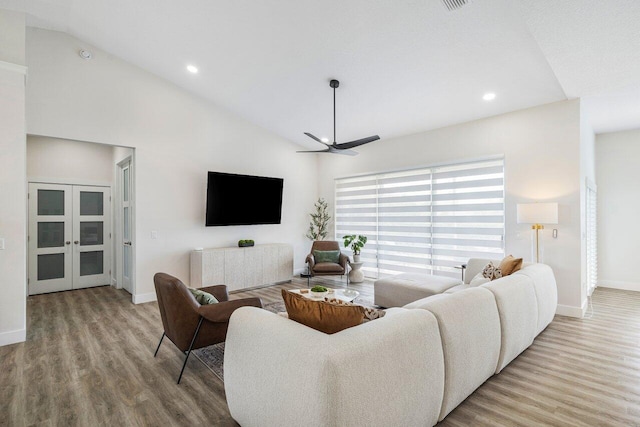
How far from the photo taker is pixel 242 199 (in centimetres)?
616

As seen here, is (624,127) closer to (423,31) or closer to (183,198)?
(423,31)

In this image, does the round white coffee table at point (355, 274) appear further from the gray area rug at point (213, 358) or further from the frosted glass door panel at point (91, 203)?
the frosted glass door panel at point (91, 203)

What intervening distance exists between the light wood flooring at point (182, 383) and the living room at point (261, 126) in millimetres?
353

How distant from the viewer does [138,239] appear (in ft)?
16.8

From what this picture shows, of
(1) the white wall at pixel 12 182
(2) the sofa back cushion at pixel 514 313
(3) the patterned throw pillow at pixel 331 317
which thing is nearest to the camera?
(3) the patterned throw pillow at pixel 331 317

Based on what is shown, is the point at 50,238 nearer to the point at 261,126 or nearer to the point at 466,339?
the point at 261,126

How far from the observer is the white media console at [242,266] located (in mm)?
5492

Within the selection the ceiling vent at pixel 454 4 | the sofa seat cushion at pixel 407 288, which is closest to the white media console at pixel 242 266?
the sofa seat cushion at pixel 407 288

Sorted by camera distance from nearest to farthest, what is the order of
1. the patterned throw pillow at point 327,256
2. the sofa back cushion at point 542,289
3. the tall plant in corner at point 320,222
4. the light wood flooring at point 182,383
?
the light wood flooring at point 182,383, the sofa back cushion at point 542,289, the patterned throw pillow at point 327,256, the tall plant in corner at point 320,222

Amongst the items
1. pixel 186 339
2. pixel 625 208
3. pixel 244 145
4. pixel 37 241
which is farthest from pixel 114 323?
pixel 625 208

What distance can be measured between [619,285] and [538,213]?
3.42m

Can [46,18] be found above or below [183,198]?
above

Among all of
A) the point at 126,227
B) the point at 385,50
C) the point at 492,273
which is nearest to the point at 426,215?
the point at 492,273

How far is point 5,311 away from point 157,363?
1.97 m
